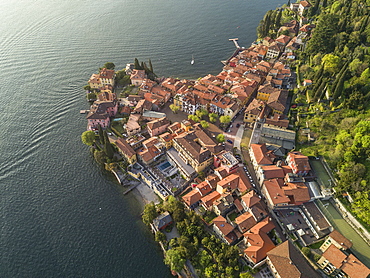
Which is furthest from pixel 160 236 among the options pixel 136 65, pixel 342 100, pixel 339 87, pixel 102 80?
pixel 136 65

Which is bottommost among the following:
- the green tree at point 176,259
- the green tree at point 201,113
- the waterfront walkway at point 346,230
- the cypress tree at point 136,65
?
the waterfront walkway at point 346,230

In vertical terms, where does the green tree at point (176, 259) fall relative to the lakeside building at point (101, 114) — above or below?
below

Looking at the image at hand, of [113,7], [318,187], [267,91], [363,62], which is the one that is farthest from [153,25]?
[318,187]

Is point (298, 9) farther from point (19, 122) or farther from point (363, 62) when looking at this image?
point (19, 122)

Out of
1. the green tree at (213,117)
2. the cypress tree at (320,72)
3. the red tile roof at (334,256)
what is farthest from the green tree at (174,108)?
the red tile roof at (334,256)

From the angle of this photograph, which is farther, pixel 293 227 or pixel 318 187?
pixel 318 187

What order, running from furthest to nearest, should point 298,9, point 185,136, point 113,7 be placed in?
point 113,7 < point 298,9 < point 185,136

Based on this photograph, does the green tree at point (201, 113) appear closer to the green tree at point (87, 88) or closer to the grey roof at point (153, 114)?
the grey roof at point (153, 114)
